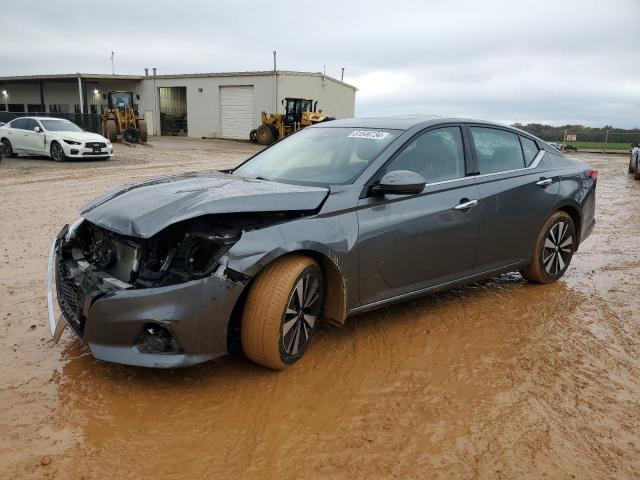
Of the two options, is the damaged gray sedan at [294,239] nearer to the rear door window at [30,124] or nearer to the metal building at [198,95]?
the rear door window at [30,124]

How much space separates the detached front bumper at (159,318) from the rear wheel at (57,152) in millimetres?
16209

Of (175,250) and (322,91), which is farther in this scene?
(322,91)

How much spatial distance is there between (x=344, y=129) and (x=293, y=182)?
88 cm

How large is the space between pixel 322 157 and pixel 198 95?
117 feet

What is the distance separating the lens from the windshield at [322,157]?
3.94 metres

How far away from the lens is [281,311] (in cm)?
316

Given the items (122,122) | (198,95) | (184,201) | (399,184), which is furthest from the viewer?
(198,95)

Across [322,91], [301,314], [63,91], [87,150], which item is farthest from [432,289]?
[63,91]

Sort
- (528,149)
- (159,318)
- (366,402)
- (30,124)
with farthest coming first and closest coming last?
(30,124), (528,149), (366,402), (159,318)

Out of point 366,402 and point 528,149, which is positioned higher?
point 528,149

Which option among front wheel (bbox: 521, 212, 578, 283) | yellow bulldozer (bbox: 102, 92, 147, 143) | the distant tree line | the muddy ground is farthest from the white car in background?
the distant tree line

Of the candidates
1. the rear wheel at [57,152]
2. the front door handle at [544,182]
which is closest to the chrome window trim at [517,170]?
the front door handle at [544,182]

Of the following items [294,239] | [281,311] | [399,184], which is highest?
[399,184]

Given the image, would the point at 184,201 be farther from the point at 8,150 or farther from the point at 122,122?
the point at 122,122
